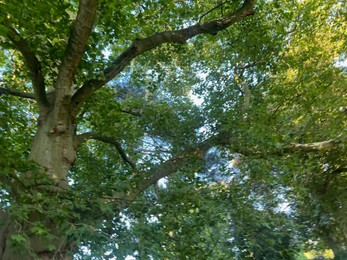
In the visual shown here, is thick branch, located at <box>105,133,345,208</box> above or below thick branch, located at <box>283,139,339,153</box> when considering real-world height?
below

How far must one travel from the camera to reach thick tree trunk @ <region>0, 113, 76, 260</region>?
12.2 feet

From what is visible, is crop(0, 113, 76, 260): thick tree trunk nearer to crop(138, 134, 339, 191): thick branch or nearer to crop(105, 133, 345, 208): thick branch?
crop(105, 133, 345, 208): thick branch

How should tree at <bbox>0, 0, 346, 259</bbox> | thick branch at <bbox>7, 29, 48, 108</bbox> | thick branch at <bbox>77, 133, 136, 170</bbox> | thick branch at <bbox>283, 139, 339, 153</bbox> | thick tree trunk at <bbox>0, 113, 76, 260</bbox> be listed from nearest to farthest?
thick tree trunk at <bbox>0, 113, 76, 260</bbox> → tree at <bbox>0, 0, 346, 259</bbox> → thick branch at <bbox>7, 29, 48, 108</bbox> → thick branch at <bbox>77, 133, 136, 170</bbox> → thick branch at <bbox>283, 139, 339, 153</bbox>

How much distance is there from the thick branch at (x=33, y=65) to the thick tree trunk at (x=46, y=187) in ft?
1.32

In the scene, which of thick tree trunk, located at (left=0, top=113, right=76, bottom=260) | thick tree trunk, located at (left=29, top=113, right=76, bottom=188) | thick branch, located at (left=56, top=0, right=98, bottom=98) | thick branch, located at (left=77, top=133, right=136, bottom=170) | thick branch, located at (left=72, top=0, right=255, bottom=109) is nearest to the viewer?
thick tree trunk, located at (left=0, top=113, right=76, bottom=260)

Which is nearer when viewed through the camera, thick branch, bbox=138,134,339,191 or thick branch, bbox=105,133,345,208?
thick branch, bbox=105,133,345,208

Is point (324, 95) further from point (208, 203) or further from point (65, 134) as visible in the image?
point (65, 134)

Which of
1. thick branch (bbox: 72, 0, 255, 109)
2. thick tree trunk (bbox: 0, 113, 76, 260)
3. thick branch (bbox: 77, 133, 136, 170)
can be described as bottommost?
thick tree trunk (bbox: 0, 113, 76, 260)

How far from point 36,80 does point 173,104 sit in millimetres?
2824

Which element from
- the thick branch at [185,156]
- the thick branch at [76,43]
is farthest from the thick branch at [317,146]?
the thick branch at [76,43]

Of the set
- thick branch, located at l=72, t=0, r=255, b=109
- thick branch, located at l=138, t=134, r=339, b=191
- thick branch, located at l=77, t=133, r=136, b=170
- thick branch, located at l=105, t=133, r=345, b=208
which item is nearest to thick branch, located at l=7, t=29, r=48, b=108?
thick branch, located at l=72, t=0, r=255, b=109

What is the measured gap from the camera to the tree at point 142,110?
161 inches

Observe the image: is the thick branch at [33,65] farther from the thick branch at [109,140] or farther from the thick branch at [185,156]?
the thick branch at [185,156]

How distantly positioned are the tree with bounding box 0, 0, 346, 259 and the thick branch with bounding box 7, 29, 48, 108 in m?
0.02
